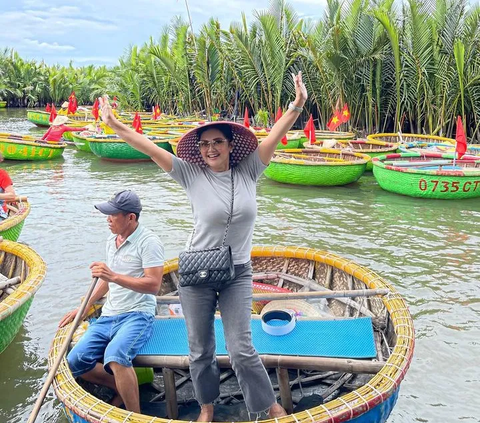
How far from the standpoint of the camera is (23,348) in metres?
4.63

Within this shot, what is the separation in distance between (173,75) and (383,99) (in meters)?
9.95

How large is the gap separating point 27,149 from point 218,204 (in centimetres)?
1285

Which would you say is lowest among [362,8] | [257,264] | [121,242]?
[257,264]

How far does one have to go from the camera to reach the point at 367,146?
13820 millimetres

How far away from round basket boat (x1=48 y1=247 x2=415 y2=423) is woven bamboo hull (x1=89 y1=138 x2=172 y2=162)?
33.2 ft

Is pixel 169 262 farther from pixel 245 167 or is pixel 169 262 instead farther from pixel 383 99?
pixel 383 99

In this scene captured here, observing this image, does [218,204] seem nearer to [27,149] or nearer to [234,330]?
[234,330]

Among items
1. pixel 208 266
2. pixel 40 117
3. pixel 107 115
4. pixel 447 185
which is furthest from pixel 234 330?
pixel 40 117

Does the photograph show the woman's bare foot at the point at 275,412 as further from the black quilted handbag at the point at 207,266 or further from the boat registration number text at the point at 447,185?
the boat registration number text at the point at 447,185

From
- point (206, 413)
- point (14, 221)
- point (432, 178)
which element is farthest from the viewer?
point (432, 178)

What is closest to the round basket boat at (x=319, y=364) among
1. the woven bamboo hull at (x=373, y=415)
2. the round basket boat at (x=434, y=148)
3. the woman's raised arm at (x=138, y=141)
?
the woven bamboo hull at (x=373, y=415)

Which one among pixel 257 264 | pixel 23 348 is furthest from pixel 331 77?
pixel 23 348

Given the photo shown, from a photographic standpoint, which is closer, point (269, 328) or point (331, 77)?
point (269, 328)

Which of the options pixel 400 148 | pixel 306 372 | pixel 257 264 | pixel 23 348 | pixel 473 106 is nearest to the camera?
pixel 306 372
